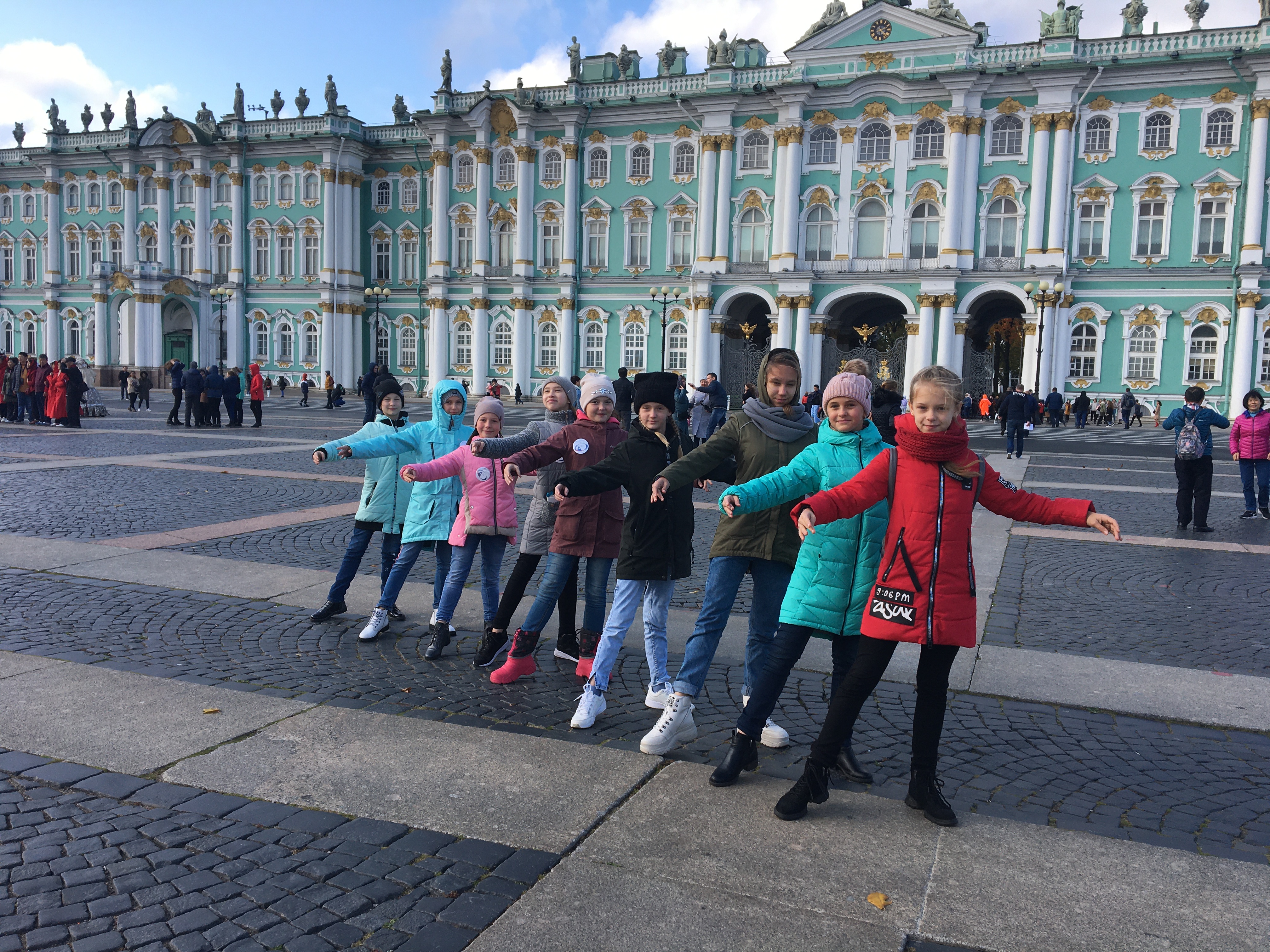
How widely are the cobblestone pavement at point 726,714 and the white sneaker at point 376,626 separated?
0.09 m

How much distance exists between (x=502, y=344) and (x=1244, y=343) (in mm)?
33035

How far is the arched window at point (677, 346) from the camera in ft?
154

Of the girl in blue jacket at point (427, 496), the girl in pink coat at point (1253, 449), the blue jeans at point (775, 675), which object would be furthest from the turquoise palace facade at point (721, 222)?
the blue jeans at point (775, 675)

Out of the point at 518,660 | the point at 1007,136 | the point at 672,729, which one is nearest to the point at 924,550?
the point at 672,729

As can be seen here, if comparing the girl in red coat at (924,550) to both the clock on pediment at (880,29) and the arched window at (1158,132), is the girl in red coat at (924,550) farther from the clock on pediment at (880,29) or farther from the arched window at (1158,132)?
the clock on pediment at (880,29)

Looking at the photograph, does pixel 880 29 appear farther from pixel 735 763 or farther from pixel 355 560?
pixel 735 763

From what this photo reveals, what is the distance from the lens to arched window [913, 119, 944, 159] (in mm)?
41625

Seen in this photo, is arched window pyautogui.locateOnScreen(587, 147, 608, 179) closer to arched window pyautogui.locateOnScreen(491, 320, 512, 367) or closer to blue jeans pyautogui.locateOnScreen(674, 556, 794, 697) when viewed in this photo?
arched window pyautogui.locateOnScreen(491, 320, 512, 367)

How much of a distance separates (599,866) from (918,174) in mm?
43056

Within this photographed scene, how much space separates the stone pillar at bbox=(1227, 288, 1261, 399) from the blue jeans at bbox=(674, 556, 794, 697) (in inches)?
1586

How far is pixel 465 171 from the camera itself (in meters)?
50.2

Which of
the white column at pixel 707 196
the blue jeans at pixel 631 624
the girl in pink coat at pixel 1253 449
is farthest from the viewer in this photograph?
the white column at pixel 707 196

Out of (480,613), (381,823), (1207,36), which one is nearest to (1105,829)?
(381,823)

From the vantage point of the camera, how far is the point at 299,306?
54.1 metres
